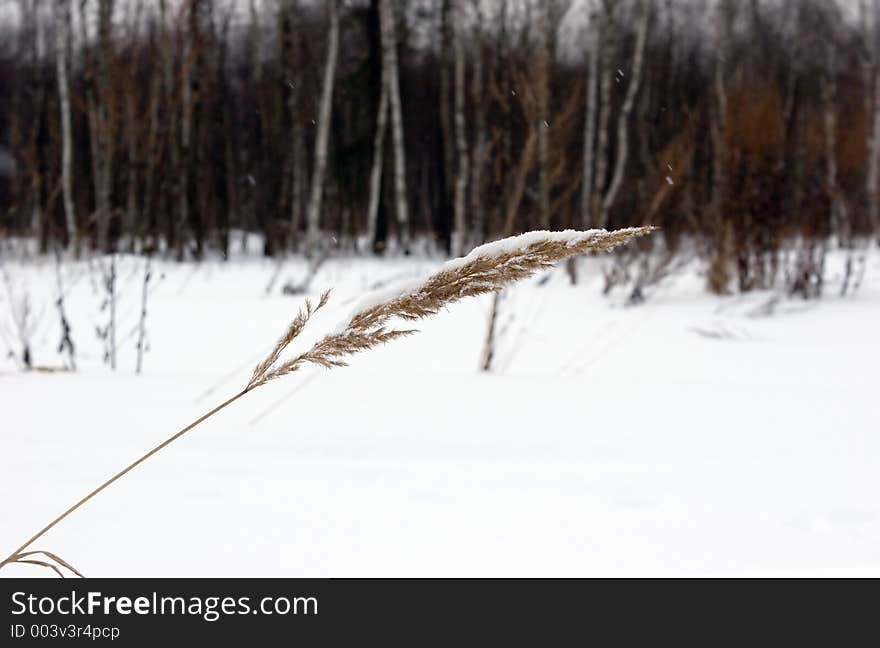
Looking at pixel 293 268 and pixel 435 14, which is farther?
pixel 435 14

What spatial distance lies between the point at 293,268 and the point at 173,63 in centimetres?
500

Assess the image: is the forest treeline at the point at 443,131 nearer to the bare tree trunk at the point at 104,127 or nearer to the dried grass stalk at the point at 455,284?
the bare tree trunk at the point at 104,127

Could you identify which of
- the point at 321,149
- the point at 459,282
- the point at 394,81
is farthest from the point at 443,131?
the point at 459,282

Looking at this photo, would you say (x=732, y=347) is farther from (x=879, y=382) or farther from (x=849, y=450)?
(x=849, y=450)

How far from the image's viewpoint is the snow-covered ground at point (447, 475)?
1.25 m

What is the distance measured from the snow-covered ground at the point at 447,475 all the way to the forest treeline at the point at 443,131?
1421 mm

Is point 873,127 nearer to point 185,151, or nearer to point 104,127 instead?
point 185,151

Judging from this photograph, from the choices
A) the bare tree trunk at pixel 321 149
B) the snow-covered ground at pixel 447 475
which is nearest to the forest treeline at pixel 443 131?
the bare tree trunk at pixel 321 149

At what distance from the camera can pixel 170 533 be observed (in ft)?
4.26

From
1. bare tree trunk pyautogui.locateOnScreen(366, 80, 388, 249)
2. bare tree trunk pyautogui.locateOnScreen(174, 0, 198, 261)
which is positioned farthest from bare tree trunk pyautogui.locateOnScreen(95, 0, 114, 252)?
bare tree trunk pyautogui.locateOnScreen(366, 80, 388, 249)

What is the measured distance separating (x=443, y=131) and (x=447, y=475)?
15871 mm

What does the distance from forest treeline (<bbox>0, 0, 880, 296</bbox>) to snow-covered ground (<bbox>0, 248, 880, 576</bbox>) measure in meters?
1.42

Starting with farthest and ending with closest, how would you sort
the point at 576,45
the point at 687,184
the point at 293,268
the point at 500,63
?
the point at 576,45, the point at 500,63, the point at 293,268, the point at 687,184

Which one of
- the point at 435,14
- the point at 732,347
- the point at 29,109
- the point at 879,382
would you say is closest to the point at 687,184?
the point at 732,347
